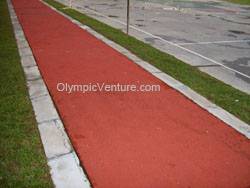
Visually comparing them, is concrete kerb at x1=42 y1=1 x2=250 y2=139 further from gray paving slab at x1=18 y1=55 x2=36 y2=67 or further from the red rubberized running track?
gray paving slab at x1=18 y1=55 x2=36 y2=67

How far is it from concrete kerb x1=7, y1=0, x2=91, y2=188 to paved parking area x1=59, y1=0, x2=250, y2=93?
188 inches

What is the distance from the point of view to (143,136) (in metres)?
6.16

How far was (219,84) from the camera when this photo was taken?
9.09 metres

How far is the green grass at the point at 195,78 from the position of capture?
7.71m

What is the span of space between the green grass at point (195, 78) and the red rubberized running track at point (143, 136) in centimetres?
66

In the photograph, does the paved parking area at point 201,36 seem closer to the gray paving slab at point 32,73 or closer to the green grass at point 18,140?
the gray paving slab at point 32,73

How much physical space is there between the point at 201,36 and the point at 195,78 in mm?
7501

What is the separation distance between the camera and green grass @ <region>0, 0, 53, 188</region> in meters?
4.85

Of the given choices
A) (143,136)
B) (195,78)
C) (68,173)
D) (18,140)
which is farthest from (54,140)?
(195,78)

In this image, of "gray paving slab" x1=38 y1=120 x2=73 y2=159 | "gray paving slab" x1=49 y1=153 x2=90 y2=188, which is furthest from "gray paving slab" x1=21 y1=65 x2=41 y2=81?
"gray paving slab" x1=49 y1=153 x2=90 y2=188

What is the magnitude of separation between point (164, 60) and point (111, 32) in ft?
16.1

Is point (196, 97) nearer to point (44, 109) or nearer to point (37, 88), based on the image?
point (44, 109)

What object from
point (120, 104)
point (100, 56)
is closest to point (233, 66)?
point (100, 56)

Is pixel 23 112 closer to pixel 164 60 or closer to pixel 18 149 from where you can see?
pixel 18 149
